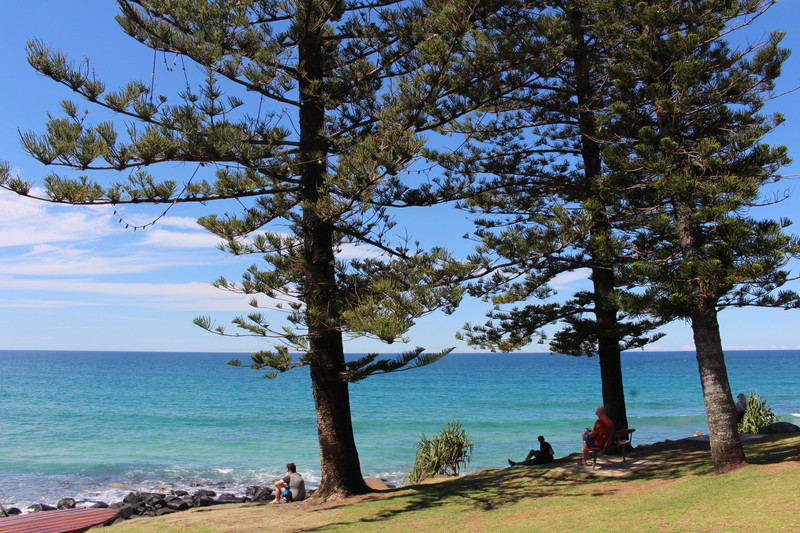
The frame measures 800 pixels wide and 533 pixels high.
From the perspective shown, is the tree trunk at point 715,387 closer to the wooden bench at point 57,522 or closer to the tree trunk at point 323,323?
the tree trunk at point 323,323

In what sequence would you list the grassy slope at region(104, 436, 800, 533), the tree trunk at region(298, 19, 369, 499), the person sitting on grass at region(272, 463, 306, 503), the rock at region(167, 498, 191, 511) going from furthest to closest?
the rock at region(167, 498, 191, 511)
the person sitting on grass at region(272, 463, 306, 503)
the tree trunk at region(298, 19, 369, 499)
the grassy slope at region(104, 436, 800, 533)

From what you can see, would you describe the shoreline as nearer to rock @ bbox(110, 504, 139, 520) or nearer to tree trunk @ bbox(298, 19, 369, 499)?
rock @ bbox(110, 504, 139, 520)

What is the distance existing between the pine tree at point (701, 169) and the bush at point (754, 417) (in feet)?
16.8

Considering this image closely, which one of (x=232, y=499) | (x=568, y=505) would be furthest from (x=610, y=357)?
(x=232, y=499)

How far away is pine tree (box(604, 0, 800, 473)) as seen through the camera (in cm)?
589

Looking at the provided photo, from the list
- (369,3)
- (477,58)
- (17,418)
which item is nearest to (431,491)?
(477,58)

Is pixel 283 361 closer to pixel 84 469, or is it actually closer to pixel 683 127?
pixel 683 127

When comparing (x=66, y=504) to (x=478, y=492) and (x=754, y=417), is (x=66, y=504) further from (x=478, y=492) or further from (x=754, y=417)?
(x=754, y=417)

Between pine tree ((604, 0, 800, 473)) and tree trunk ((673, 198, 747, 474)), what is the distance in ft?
0.04

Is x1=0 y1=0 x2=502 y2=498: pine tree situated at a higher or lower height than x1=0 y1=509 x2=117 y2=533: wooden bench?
higher

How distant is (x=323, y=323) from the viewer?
6.44 meters

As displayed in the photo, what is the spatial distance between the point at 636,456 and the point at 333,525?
193 inches

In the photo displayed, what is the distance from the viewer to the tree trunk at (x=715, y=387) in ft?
19.2

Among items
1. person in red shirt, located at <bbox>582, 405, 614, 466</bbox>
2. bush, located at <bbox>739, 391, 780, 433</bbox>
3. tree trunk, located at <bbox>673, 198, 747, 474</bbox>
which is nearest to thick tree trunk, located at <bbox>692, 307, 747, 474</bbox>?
tree trunk, located at <bbox>673, 198, 747, 474</bbox>
